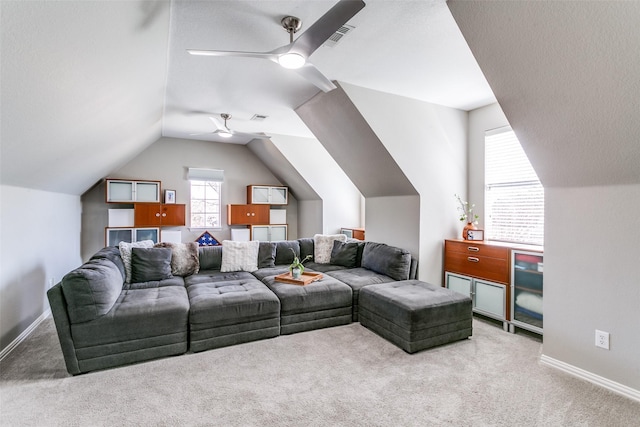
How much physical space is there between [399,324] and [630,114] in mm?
2184

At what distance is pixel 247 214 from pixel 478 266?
465 centimetres

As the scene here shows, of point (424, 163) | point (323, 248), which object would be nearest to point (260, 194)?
point (323, 248)

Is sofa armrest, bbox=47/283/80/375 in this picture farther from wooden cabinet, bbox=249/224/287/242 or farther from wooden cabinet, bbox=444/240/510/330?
wooden cabinet, bbox=249/224/287/242

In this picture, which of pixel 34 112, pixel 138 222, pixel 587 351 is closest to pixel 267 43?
pixel 34 112

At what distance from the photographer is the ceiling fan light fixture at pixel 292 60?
2127mm

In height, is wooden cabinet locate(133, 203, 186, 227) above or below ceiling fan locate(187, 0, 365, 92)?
below

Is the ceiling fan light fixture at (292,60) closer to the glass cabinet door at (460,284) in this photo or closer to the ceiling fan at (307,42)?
the ceiling fan at (307,42)

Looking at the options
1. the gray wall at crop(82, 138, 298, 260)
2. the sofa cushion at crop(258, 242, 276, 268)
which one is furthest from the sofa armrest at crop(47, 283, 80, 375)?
the gray wall at crop(82, 138, 298, 260)

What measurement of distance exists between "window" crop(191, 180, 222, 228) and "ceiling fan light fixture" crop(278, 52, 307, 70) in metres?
5.01

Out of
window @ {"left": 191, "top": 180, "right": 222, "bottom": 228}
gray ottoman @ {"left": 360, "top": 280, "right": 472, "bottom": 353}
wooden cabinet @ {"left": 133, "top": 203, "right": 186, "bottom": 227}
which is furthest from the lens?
window @ {"left": 191, "top": 180, "right": 222, "bottom": 228}

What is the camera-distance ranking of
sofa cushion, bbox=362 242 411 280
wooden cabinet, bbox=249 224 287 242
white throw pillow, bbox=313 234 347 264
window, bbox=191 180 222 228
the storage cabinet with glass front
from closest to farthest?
the storage cabinet with glass front
sofa cushion, bbox=362 242 411 280
white throw pillow, bbox=313 234 347 264
window, bbox=191 180 222 228
wooden cabinet, bbox=249 224 287 242

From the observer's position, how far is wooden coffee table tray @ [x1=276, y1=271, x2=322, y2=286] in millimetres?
3443

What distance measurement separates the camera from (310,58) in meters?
2.84

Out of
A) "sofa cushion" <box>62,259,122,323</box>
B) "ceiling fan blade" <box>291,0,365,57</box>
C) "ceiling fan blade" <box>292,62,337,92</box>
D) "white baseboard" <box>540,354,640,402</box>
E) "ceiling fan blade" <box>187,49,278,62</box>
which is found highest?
"ceiling fan blade" <box>291,0,365,57</box>
